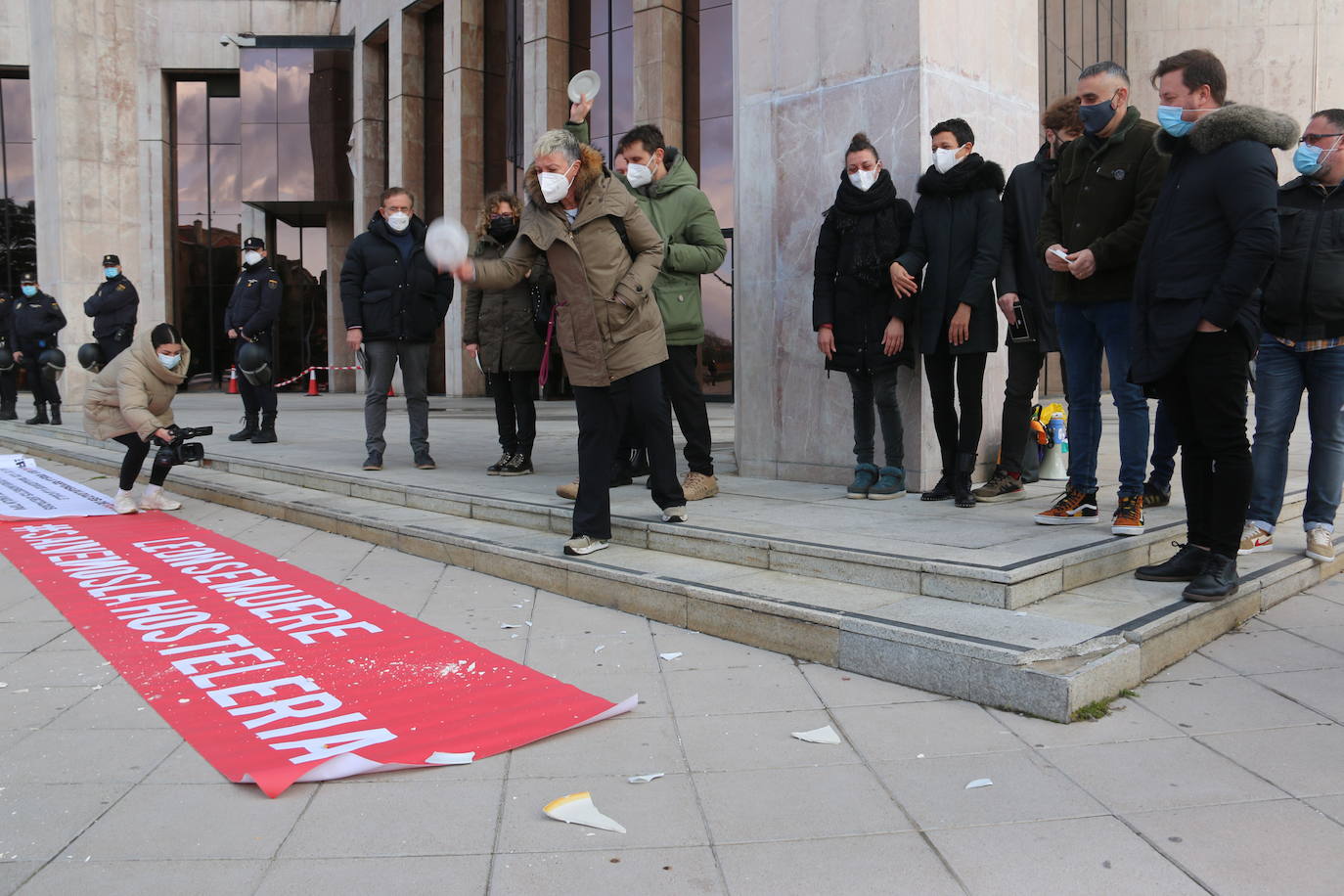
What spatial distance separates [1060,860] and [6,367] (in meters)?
15.2

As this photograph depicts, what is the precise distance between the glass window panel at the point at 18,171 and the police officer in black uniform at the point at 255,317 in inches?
867

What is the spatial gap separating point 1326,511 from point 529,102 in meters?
16.3

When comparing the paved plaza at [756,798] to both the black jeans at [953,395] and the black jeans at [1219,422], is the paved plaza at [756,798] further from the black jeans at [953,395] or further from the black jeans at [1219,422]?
the black jeans at [953,395]

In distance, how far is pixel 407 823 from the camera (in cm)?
249

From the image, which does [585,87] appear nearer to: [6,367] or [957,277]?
[957,277]

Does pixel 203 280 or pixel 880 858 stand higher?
pixel 203 280

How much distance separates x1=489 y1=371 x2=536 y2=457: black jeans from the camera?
22.8ft

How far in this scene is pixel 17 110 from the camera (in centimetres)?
2734

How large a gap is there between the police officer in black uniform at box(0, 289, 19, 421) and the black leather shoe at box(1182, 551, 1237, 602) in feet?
46.9

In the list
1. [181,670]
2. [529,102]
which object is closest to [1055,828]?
[181,670]

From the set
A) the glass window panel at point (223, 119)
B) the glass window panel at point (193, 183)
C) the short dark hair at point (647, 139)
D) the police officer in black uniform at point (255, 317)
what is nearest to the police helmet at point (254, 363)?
the police officer in black uniform at point (255, 317)

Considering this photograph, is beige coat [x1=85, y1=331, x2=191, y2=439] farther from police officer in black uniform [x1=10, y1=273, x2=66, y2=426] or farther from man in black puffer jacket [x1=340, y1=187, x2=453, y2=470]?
police officer in black uniform [x1=10, y1=273, x2=66, y2=426]

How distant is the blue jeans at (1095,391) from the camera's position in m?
4.58

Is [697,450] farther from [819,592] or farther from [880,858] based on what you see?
[880,858]
